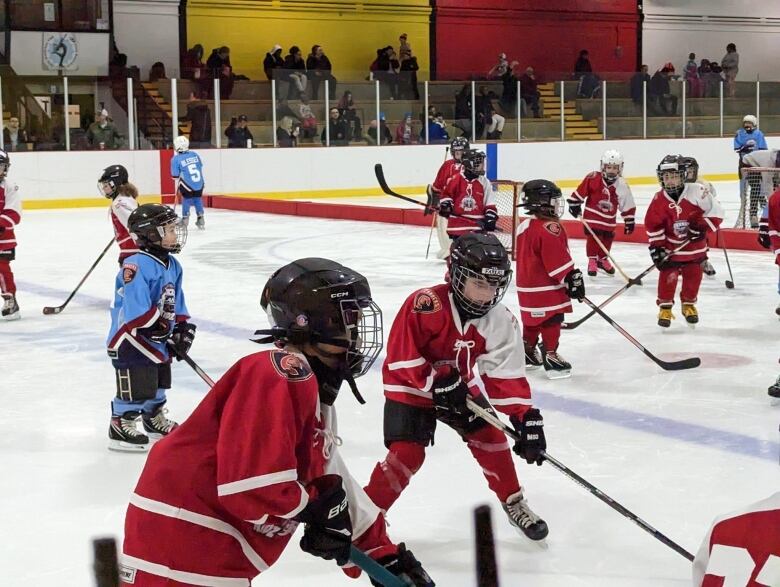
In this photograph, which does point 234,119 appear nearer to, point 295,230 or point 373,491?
point 295,230

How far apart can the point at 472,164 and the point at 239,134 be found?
757cm

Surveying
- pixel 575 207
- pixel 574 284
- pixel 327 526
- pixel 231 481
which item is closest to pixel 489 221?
pixel 575 207

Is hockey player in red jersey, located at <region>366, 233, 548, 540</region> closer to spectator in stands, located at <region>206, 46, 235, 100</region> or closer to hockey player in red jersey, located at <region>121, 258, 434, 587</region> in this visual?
hockey player in red jersey, located at <region>121, 258, 434, 587</region>

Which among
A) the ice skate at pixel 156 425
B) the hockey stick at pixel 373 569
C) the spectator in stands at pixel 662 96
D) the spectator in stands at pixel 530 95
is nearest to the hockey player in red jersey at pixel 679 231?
the ice skate at pixel 156 425

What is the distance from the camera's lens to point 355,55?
19469mm

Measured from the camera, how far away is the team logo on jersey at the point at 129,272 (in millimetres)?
3648

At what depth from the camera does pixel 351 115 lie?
1546 cm

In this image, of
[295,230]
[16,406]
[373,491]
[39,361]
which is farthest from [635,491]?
[295,230]

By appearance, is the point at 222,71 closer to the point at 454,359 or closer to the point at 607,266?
the point at 607,266

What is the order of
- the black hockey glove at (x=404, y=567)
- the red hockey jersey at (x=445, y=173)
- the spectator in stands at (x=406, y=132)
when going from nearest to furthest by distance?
1. the black hockey glove at (x=404, y=567)
2. the red hockey jersey at (x=445, y=173)
3. the spectator in stands at (x=406, y=132)

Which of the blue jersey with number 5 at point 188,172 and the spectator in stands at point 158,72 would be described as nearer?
the blue jersey with number 5 at point 188,172

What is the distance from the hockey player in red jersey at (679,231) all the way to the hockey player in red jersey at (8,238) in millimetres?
3455

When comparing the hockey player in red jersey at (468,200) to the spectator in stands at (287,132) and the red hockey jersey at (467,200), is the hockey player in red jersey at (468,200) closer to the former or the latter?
the red hockey jersey at (467,200)

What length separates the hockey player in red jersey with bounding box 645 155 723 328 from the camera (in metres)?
6.07
